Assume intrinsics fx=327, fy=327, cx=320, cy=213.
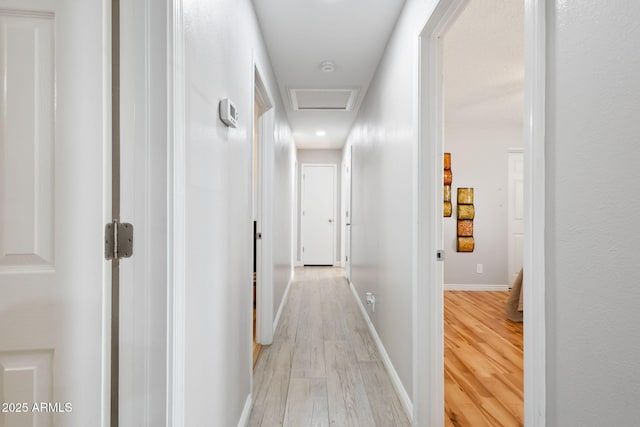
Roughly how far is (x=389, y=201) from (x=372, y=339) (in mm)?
1343

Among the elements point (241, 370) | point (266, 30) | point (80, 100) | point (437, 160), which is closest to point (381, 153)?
point (437, 160)

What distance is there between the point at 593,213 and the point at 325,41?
7.79 feet

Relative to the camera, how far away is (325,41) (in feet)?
8.35

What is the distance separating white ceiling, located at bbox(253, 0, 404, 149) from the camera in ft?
6.95

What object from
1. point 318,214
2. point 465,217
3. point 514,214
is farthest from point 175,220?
point 318,214

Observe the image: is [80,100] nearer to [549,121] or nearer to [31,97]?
[31,97]

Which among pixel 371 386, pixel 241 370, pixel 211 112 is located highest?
pixel 211 112

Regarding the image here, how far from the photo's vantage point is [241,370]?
5.76 feet

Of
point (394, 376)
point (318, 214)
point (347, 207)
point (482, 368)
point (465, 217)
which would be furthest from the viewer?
point (318, 214)

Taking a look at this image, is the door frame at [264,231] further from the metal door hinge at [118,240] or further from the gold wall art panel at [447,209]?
the gold wall art panel at [447,209]

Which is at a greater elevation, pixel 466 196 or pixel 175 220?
pixel 466 196

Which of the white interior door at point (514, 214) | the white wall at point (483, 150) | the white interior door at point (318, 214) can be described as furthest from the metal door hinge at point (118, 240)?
the white interior door at point (318, 214)

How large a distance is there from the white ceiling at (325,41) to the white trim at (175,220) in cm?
145

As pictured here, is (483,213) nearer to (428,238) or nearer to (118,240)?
(428,238)
